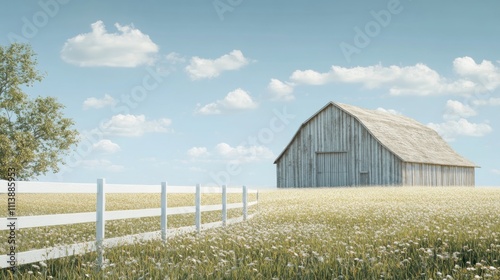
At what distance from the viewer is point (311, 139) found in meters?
54.7

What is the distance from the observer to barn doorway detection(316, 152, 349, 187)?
5256cm

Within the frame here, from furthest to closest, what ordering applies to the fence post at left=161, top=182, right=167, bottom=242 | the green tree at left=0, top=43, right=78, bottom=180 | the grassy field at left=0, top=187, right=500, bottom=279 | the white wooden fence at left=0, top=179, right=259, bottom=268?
the green tree at left=0, top=43, right=78, bottom=180
the fence post at left=161, top=182, right=167, bottom=242
the white wooden fence at left=0, top=179, right=259, bottom=268
the grassy field at left=0, top=187, right=500, bottom=279

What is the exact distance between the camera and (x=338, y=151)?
5284 centimetres

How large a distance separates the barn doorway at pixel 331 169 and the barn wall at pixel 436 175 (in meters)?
5.59

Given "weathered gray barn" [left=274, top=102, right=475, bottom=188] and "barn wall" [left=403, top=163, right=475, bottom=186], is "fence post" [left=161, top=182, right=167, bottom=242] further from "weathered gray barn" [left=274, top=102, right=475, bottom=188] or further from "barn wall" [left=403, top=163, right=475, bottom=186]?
"barn wall" [left=403, top=163, right=475, bottom=186]

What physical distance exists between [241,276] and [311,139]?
1870 inches

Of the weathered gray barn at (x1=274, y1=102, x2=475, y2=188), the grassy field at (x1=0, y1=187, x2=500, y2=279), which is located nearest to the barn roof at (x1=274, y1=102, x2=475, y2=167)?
the weathered gray barn at (x1=274, y1=102, x2=475, y2=188)

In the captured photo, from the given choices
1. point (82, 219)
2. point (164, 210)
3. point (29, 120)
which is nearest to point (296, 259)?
point (82, 219)

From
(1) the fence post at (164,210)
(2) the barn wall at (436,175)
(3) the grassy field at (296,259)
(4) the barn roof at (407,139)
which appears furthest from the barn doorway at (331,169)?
(1) the fence post at (164,210)

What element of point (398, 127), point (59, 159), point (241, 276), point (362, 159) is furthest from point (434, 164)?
point (241, 276)

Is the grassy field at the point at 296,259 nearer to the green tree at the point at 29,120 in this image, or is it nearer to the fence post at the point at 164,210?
the fence post at the point at 164,210

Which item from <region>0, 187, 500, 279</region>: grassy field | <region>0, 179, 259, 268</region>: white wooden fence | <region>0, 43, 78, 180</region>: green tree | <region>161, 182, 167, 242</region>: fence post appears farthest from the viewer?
<region>0, 43, 78, 180</region>: green tree

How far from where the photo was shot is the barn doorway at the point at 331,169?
Result: 172ft

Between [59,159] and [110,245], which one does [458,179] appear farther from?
[110,245]
